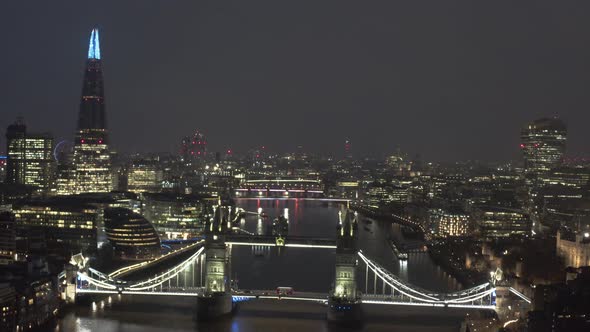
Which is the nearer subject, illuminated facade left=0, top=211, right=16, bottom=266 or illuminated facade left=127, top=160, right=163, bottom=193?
illuminated facade left=0, top=211, right=16, bottom=266

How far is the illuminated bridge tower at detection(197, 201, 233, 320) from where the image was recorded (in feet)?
51.2

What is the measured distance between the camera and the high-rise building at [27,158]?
42969 millimetres

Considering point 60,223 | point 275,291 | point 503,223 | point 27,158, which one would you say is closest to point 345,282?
point 275,291

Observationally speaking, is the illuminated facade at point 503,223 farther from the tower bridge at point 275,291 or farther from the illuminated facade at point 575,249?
the tower bridge at point 275,291

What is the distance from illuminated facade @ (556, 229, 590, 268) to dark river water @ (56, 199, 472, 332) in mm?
2944

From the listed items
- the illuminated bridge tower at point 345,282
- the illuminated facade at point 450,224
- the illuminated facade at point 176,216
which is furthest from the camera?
the illuminated facade at point 450,224

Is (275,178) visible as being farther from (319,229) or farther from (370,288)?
(370,288)

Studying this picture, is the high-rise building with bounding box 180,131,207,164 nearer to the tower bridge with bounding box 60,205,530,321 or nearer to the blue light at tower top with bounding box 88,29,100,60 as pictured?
the blue light at tower top with bounding box 88,29,100,60

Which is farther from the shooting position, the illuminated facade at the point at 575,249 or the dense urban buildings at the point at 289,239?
the illuminated facade at the point at 575,249

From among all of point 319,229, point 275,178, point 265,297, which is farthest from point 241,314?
point 275,178

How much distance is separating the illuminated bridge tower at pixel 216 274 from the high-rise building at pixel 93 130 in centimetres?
3025

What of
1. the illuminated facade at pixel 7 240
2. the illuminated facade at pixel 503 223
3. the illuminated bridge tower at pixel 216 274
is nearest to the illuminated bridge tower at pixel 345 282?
the illuminated bridge tower at pixel 216 274

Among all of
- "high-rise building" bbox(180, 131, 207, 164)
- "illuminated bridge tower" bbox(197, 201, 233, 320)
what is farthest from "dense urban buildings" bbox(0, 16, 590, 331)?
"high-rise building" bbox(180, 131, 207, 164)

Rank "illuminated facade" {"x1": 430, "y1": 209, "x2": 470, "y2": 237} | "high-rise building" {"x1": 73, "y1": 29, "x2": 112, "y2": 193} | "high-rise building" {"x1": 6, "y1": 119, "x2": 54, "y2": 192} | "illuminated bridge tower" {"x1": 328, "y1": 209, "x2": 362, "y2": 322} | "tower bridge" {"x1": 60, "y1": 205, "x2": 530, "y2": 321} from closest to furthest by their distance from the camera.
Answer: "illuminated bridge tower" {"x1": 328, "y1": 209, "x2": 362, "y2": 322} → "tower bridge" {"x1": 60, "y1": 205, "x2": 530, "y2": 321} → "illuminated facade" {"x1": 430, "y1": 209, "x2": 470, "y2": 237} → "high-rise building" {"x1": 6, "y1": 119, "x2": 54, "y2": 192} → "high-rise building" {"x1": 73, "y1": 29, "x2": 112, "y2": 193}
